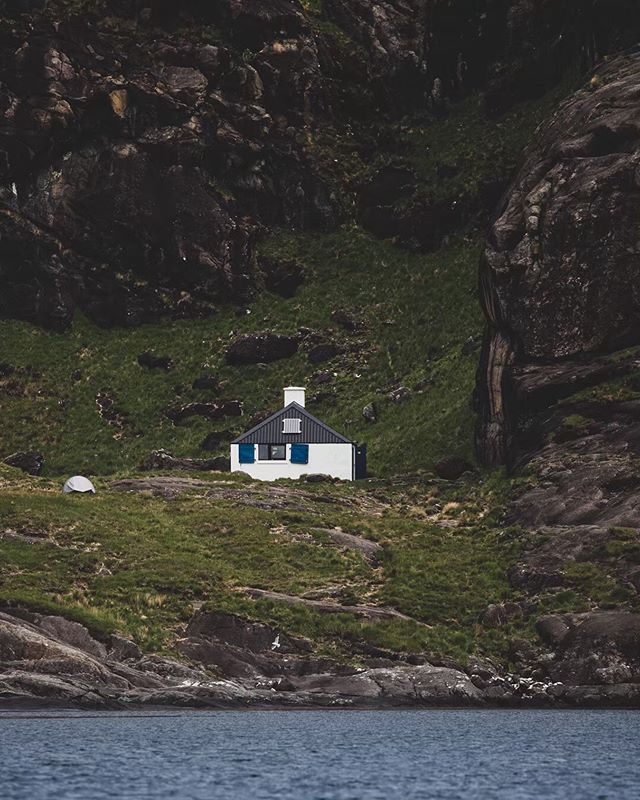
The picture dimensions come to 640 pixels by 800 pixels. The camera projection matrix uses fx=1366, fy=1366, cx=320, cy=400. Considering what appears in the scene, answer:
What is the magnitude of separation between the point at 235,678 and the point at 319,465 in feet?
147

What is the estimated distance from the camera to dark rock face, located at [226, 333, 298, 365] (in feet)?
451

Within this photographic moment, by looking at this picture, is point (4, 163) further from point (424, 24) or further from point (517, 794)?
point (517, 794)

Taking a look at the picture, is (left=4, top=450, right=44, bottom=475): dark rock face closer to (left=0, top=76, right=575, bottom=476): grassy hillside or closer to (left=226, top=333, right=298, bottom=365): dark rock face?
(left=0, top=76, right=575, bottom=476): grassy hillside

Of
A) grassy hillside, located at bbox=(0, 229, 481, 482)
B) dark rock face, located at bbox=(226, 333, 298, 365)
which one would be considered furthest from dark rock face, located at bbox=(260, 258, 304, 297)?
dark rock face, located at bbox=(226, 333, 298, 365)

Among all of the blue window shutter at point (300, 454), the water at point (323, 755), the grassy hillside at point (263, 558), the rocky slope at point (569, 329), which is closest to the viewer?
the water at point (323, 755)

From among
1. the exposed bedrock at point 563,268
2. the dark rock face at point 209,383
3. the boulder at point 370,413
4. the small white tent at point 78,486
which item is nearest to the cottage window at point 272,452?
the boulder at point 370,413

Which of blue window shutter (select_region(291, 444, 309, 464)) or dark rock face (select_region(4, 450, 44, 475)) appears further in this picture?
dark rock face (select_region(4, 450, 44, 475))

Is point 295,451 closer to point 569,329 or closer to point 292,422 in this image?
point 292,422

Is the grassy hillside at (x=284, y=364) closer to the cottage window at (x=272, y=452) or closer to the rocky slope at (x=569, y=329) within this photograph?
the cottage window at (x=272, y=452)

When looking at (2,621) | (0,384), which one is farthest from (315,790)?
(0,384)

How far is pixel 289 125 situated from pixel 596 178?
67364 mm

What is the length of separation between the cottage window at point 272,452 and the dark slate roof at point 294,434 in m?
0.33

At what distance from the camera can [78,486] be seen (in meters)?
95.1

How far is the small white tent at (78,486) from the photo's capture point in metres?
94.9
